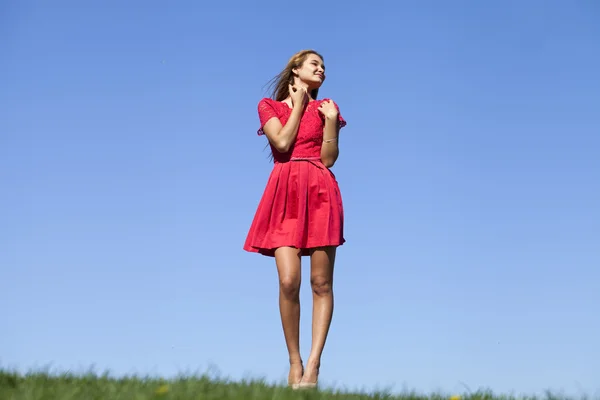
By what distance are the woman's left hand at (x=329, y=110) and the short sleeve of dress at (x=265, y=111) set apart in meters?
0.39

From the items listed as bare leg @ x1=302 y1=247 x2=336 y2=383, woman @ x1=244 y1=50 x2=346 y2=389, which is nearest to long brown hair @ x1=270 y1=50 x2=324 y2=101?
woman @ x1=244 y1=50 x2=346 y2=389

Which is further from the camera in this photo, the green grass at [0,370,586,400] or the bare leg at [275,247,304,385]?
the bare leg at [275,247,304,385]

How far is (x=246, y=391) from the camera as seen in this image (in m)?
4.45

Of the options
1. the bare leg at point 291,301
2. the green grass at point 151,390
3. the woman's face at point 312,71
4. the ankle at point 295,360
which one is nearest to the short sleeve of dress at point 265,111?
the woman's face at point 312,71

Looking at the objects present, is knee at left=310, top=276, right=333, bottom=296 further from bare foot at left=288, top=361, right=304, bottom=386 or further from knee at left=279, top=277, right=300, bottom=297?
bare foot at left=288, top=361, right=304, bottom=386

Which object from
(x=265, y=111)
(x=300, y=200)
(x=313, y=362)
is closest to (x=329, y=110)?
(x=265, y=111)

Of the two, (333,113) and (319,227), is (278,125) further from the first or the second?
(319,227)

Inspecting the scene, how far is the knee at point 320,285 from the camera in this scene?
19.4 ft

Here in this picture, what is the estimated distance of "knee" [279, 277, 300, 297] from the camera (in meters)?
5.78

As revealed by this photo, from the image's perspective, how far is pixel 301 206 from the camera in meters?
5.98

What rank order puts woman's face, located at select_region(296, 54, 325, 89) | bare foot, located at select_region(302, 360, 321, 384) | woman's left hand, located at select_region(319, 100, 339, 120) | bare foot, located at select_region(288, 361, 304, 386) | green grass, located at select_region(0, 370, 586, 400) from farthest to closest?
woman's face, located at select_region(296, 54, 325, 89)
woman's left hand, located at select_region(319, 100, 339, 120)
bare foot, located at select_region(288, 361, 304, 386)
bare foot, located at select_region(302, 360, 321, 384)
green grass, located at select_region(0, 370, 586, 400)

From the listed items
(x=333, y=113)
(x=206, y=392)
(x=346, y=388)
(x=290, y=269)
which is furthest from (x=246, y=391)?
(x=333, y=113)

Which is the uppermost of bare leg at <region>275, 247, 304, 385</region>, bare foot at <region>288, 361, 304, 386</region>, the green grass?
bare leg at <region>275, 247, 304, 385</region>

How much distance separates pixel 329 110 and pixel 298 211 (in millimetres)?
881
